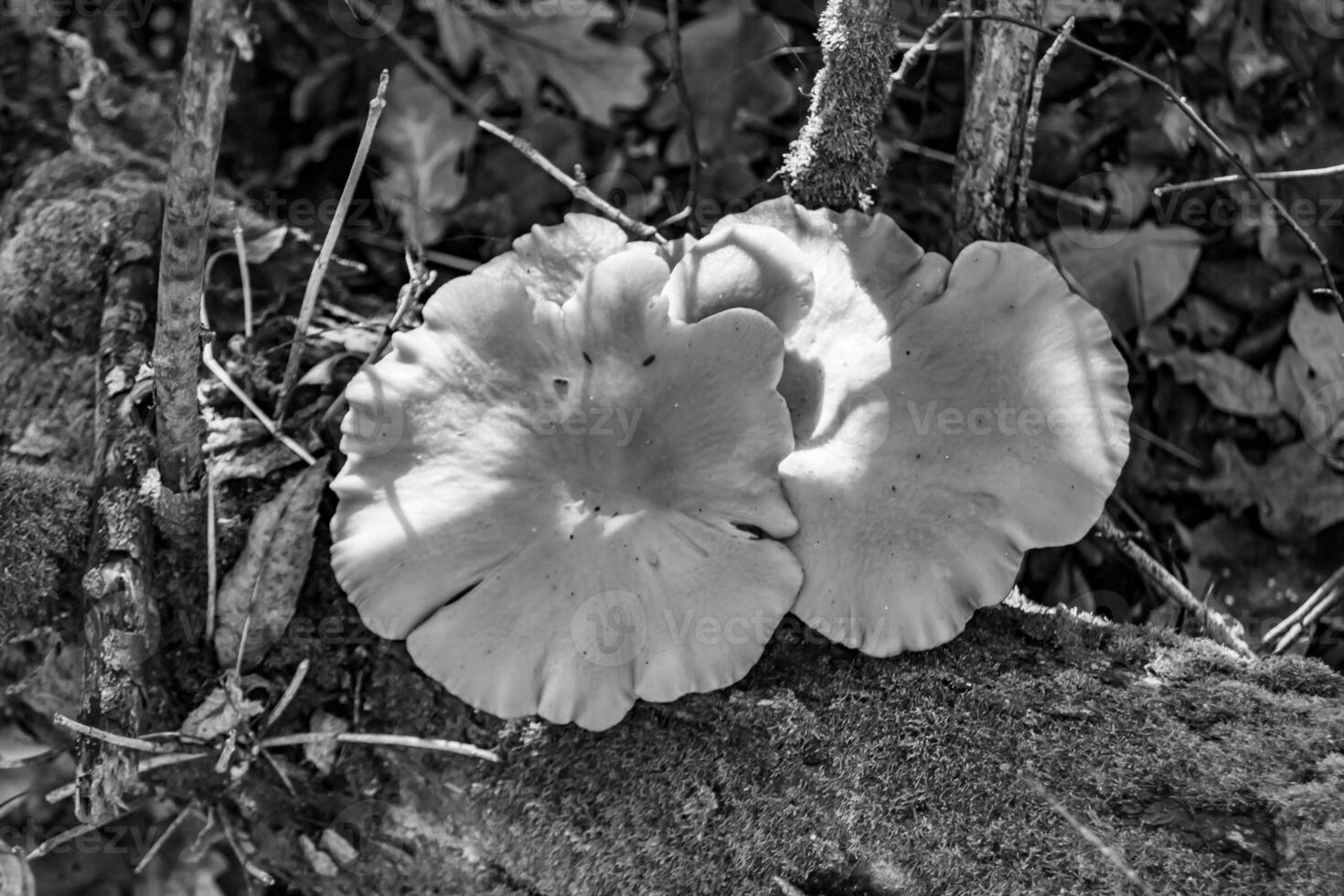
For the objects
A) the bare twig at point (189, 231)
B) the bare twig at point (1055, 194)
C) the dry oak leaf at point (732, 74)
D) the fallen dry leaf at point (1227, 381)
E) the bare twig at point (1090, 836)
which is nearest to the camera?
the bare twig at point (189, 231)

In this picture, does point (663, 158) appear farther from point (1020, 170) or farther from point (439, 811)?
point (439, 811)

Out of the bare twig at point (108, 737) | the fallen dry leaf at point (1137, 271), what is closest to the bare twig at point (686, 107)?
the fallen dry leaf at point (1137, 271)

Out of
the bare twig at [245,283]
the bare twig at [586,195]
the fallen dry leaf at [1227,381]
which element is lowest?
the fallen dry leaf at [1227,381]

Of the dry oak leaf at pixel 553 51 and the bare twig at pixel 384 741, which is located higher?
the dry oak leaf at pixel 553 51

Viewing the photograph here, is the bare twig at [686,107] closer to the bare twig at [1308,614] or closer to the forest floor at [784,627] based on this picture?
the forest floor at [784,627]

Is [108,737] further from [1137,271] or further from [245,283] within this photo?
[1137,271]

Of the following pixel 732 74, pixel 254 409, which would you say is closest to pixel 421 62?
pixel 732 74

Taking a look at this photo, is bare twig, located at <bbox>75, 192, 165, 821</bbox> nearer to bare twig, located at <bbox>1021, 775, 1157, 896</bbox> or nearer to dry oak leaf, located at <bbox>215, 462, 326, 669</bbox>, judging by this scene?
dry oak leaf, located at <bbox>215, 462, 326, 669</bbox>

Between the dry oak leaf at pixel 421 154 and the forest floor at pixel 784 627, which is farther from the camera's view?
the dry oak leaf at pixel 421 154
